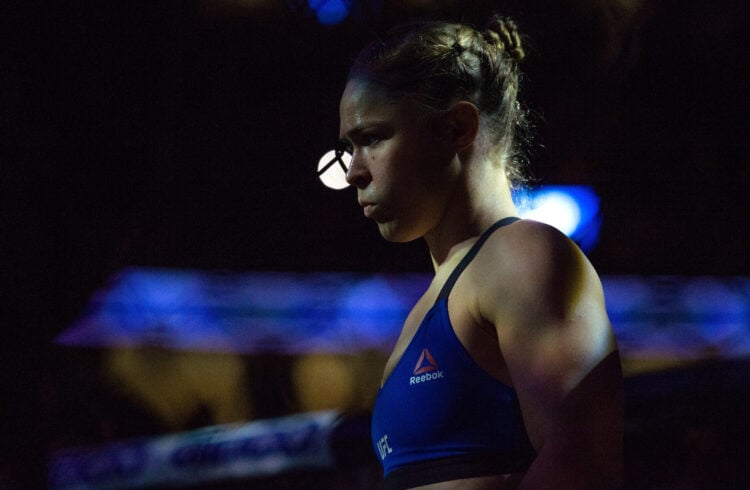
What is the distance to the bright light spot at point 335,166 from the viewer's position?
4.55ft

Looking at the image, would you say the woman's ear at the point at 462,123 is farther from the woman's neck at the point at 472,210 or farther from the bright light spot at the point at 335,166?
the bright light spot at the point at 335,166

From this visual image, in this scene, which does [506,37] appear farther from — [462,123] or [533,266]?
[533,266]

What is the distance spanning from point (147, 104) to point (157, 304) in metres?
1.71

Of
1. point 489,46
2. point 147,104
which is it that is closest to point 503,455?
point 489,46

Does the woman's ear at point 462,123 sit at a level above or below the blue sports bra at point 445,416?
above

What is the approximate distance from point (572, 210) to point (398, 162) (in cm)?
372

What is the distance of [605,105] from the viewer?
482 cm

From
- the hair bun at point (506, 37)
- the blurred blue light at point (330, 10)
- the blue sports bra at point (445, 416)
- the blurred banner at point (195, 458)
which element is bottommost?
the blurred banner at point (195, 458)

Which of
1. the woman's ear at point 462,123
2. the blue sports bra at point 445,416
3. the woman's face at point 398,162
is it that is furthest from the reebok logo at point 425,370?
the woman's ear at point 462,123

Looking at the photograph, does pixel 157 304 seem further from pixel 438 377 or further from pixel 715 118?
pixel 438 377

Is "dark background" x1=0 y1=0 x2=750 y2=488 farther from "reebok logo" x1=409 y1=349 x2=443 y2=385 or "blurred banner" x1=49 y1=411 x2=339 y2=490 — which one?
"reebok logo" x1=409 y1=349 x2=443 y2=385

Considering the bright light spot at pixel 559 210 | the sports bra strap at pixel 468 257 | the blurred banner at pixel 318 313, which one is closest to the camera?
the sports bra strap at pixel 468 257

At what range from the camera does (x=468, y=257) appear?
1207 millimetres

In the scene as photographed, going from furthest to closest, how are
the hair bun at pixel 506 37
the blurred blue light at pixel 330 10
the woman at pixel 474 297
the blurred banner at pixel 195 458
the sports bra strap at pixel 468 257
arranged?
the blurred banner at pixel 195 458 < the blurred blue light at pixel 330 10 < the hair bun at pixel 506 37 < the sports bra strap at pixel 468 257 < the woman at pixel 474 297
